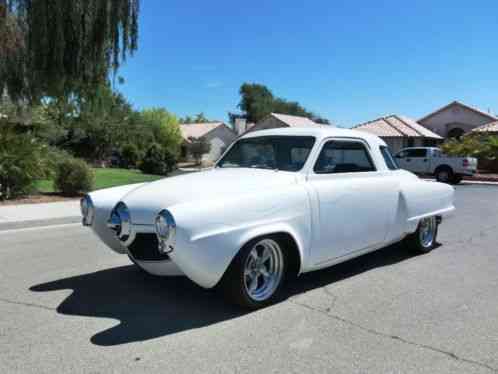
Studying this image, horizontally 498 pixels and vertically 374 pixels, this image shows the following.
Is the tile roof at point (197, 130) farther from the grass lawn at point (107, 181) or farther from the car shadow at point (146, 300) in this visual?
the car shadow at point (146, 300)

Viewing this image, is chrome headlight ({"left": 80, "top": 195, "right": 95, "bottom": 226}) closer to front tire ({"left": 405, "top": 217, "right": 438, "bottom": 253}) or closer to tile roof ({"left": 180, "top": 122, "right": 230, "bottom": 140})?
front tire ({"left": 405, "top": 217, "right": 438, "bottom": 253})

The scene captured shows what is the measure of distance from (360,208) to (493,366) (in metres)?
2.13

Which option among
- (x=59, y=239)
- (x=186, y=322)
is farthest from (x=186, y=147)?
(x=186, y=322)

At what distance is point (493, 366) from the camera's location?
320 cm

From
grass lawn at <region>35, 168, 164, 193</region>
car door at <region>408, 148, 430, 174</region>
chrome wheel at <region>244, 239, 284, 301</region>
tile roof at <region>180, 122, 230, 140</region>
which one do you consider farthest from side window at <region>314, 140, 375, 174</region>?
tile roof at <region>180, 122, 230, 140</region>

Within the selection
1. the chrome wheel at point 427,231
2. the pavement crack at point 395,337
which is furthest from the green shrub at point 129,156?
the pavement crack at point 395,337

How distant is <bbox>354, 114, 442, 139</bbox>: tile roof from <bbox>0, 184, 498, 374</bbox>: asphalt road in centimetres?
3270

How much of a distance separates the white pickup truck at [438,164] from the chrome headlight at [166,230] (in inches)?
864

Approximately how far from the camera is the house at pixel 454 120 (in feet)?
138

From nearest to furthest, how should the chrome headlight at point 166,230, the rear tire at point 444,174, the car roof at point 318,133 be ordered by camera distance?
the chrome headlight at point 166,230
the car roof at point 318,133
the rear tire at point 444,174

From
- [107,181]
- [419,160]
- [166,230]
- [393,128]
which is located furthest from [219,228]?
[393,128]

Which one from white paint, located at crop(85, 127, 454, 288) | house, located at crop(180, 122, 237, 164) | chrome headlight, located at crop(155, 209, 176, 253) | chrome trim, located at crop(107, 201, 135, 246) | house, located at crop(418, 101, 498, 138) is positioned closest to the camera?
Answer: chrome headlight, located at crop(155, 209, 176, 253)

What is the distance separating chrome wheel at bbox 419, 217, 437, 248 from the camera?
640 centimetres

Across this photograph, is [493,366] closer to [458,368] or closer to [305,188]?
[458,368]
